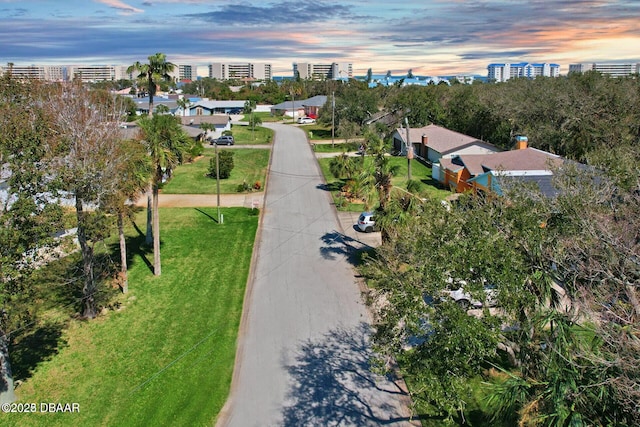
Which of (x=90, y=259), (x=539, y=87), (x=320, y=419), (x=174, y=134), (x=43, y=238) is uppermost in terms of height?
(x=539, y=87)

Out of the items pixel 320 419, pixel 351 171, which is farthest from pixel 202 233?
pixel 320 419

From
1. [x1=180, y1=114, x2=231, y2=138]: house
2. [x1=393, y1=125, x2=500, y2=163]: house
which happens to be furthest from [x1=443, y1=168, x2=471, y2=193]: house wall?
Result: [x1=180, y1=114, x2=231, y2=138]: house

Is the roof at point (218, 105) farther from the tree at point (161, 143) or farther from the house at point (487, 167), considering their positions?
the tree at point (161, 143)

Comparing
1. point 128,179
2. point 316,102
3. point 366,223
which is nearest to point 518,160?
point 366,223

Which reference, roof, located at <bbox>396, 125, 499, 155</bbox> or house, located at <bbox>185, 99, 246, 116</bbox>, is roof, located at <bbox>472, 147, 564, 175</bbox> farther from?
house, located at <bbox>185, 99, 246, 116</bbox>

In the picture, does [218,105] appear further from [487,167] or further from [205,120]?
[487,167]

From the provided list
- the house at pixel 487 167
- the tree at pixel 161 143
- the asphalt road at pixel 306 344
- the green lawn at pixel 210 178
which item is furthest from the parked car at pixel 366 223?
the green lawn at pixel 210 178

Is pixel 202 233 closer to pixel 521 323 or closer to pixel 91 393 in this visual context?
pixel 91 393
